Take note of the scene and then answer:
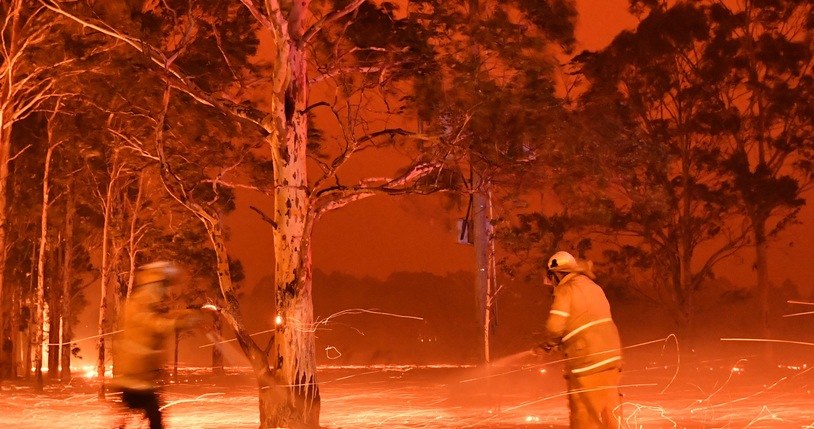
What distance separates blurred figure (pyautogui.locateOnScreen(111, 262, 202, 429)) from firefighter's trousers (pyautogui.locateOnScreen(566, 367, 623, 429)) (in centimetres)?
306

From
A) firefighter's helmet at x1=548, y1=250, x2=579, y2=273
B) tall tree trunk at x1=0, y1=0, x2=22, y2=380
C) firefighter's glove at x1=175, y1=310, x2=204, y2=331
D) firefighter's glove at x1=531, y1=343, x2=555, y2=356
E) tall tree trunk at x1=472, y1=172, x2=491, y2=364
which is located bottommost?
firefighter's glove at x1=531, y1=343, x2=555, y2=356

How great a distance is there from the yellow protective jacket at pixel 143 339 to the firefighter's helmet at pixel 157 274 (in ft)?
0.13

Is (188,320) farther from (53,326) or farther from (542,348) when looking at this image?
(53,326)

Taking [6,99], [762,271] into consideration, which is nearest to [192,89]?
[6,99]

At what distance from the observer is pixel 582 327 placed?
8008 mm

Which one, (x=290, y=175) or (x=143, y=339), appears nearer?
(x=143, y=339)

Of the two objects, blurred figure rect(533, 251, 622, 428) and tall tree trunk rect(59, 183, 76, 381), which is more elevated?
tall tree trunk rect(59, 183, 76, 381)

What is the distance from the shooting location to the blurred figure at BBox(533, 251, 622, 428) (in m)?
7.98

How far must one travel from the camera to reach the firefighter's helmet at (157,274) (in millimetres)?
8406

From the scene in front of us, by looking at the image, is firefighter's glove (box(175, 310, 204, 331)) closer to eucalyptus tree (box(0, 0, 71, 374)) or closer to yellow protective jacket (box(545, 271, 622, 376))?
yellow protective jacket (box(545, 271, 622, 376))

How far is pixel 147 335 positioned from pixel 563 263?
3.28m

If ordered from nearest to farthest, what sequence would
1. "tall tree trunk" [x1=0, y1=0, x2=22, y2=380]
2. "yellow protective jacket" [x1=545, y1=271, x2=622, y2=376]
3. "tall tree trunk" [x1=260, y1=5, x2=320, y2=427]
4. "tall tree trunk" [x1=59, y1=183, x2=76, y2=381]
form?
"yellow protective jacket" [x1=545, y1=271, x2=622, y2=376]
"tall tree trunk" [x1=260, y1=5, x2=320, y2=427]
"tall tree trunk" [x1=0, y1=0, x2=22, y2=380]
"tall tree trunk" [x1=59, y1=183, x2=76, y2=381]

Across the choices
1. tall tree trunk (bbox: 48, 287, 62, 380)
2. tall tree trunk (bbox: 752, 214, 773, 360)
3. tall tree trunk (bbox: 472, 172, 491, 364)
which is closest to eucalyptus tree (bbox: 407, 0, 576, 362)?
tall tree trunk (bbox: 472, 172, 491, 364)

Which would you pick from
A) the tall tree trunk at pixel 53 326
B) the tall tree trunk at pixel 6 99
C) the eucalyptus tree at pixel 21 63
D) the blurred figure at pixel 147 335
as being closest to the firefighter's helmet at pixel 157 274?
the blurred figure at pixel 147 335
